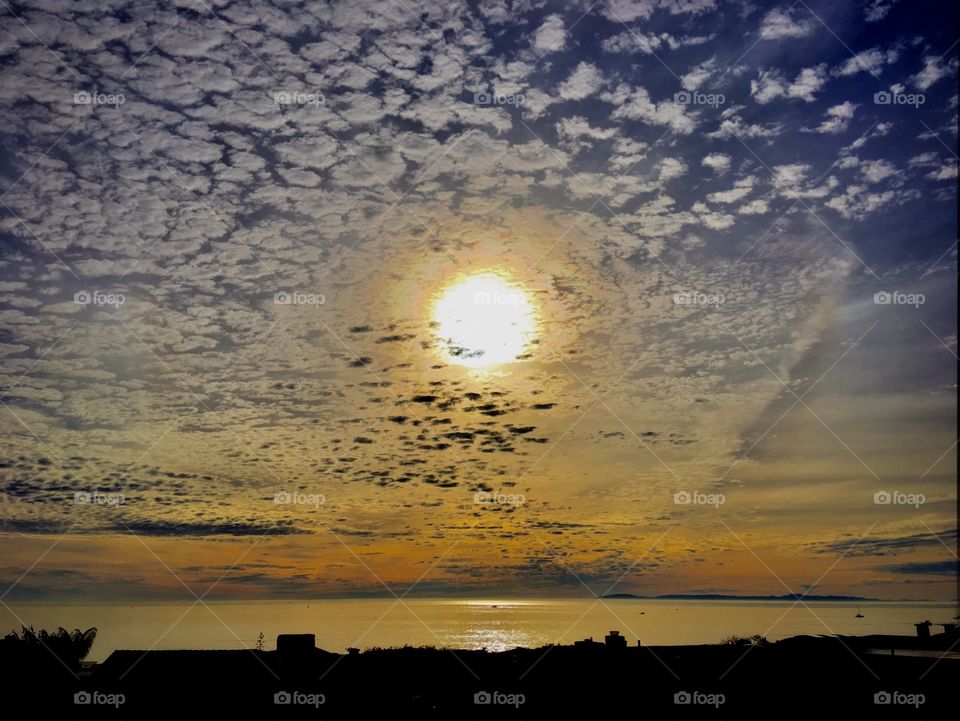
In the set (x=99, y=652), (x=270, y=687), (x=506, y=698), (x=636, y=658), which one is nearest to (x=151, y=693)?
(x=270, y=687)

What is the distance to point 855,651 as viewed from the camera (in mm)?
30109

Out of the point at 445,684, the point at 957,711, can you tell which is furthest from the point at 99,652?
the point at 957,711

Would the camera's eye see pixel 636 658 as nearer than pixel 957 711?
No

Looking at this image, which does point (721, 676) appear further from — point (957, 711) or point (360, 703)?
point (360, 703)

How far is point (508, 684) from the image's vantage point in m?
26.7

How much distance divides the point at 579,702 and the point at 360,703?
798 cm

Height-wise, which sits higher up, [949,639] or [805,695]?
[949,639]

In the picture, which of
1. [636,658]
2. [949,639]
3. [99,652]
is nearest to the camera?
[636,658]

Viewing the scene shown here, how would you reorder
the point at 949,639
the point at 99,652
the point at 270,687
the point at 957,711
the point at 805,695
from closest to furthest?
the point at 957,711 → the point at 805,695 → the point at 270,687 → the point at 949,639 → the point at 99,652

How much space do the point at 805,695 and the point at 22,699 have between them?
32.3 meters

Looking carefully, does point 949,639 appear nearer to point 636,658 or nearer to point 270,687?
point 636,658

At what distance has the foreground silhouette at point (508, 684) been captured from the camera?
24.3 meters

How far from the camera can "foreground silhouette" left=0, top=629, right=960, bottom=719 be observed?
24281mm

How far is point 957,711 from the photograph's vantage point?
75.3 ft
